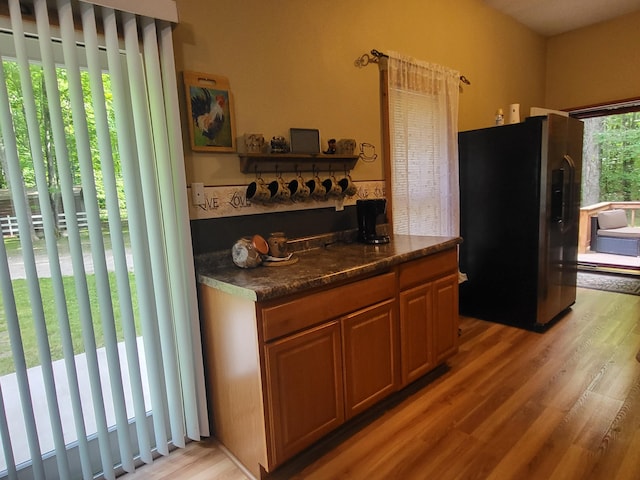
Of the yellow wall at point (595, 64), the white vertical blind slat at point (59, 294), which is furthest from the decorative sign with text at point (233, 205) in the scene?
the yellow wall at point (595, 64)

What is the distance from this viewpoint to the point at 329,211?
8.14 feet

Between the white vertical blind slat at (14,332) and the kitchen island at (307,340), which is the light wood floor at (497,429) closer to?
the kitchen island at (307,340)

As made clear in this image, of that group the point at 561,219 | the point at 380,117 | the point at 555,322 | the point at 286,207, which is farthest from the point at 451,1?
the point at 555,322

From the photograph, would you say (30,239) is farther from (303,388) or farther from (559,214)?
(559,214)

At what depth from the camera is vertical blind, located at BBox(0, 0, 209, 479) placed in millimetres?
1430

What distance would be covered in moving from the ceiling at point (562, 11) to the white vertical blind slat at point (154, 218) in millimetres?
3319

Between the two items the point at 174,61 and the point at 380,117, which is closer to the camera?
the point at 174,61

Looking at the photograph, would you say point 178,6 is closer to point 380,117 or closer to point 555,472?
point 380,117

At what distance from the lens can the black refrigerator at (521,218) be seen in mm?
2910

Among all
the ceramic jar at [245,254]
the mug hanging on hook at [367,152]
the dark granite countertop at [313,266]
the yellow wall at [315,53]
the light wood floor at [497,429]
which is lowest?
the light wood floor at [497,429]

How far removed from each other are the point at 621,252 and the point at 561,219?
322cm

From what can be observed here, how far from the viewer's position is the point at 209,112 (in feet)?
6.18

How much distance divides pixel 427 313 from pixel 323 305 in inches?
33.2

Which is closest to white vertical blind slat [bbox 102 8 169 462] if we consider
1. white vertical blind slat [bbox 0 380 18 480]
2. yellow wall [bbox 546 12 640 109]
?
white vertical blind slat [bbox 0 380 18 480]
